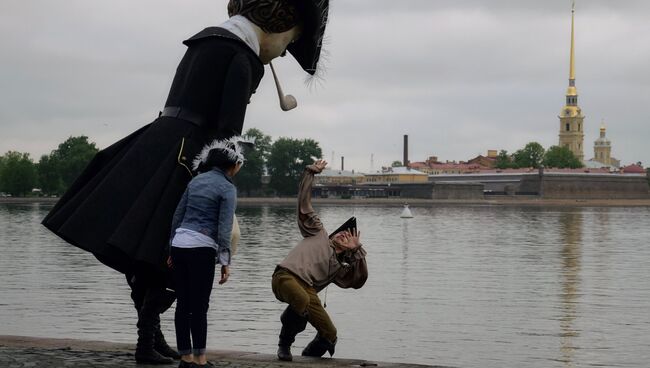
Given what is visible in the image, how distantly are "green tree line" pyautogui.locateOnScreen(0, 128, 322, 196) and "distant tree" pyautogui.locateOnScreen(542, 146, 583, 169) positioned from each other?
4606cm

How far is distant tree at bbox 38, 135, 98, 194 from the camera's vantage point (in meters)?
117

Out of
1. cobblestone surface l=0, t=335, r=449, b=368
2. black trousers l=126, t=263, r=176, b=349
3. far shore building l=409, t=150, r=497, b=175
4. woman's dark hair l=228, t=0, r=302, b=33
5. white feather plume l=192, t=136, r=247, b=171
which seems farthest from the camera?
far shore building l=409, t=150, r=497, b=175

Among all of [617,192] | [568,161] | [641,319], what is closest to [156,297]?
[641,319]

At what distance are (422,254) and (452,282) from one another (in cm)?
936

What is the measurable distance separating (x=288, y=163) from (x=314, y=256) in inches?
4775

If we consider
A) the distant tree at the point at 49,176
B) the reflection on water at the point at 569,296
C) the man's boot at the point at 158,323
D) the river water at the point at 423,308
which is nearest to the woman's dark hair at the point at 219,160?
the man's boot at the point at 158,323

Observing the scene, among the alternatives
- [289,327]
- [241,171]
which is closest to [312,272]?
[289,327]

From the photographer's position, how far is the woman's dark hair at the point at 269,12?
613 centimetres

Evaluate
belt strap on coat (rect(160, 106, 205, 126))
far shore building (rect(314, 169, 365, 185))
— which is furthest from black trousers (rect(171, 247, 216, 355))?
far shore building (rect(314, 169, 365, 185))

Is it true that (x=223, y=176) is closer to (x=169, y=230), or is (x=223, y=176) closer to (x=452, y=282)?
(x=169, y=230)

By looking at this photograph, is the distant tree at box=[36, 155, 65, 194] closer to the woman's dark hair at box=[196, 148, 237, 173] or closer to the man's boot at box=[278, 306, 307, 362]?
the man's boot at box=[278, 306, 307, 362]

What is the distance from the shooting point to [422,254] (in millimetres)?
28859

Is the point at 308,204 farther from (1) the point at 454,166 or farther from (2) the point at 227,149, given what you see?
(1) the point at 454,166

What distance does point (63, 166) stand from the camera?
11838 centimetres
